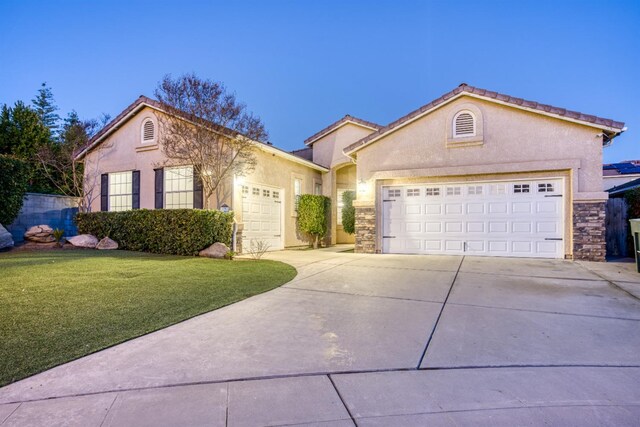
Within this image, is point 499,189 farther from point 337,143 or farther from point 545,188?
point 337,143

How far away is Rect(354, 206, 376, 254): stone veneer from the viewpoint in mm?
10719

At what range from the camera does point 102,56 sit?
1399 inches

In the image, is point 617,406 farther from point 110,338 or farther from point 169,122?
point 169,122

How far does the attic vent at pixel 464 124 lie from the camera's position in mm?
9666

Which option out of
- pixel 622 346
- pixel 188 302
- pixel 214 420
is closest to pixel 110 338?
pixel 188 302

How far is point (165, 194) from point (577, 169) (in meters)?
12.3

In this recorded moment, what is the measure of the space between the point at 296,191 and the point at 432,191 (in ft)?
18.5

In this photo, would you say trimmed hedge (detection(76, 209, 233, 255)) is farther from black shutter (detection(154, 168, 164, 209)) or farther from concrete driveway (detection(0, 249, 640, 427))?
concrete driveway (detection(0, 249, 640, 427))

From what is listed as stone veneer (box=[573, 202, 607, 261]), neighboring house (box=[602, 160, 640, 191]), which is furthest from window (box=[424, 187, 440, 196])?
neighboring house (box=[602, 160, 640, 191])

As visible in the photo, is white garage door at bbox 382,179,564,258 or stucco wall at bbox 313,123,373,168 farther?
stucco wall at bbox 313,123,373,168

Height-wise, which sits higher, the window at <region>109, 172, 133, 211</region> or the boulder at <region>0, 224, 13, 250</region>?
the window at <region>109, 172, 133, 211</region>

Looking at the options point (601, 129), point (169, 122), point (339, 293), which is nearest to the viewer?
point (339, 293)

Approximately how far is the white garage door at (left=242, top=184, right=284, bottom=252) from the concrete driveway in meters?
6.70

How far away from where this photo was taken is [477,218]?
970cm
